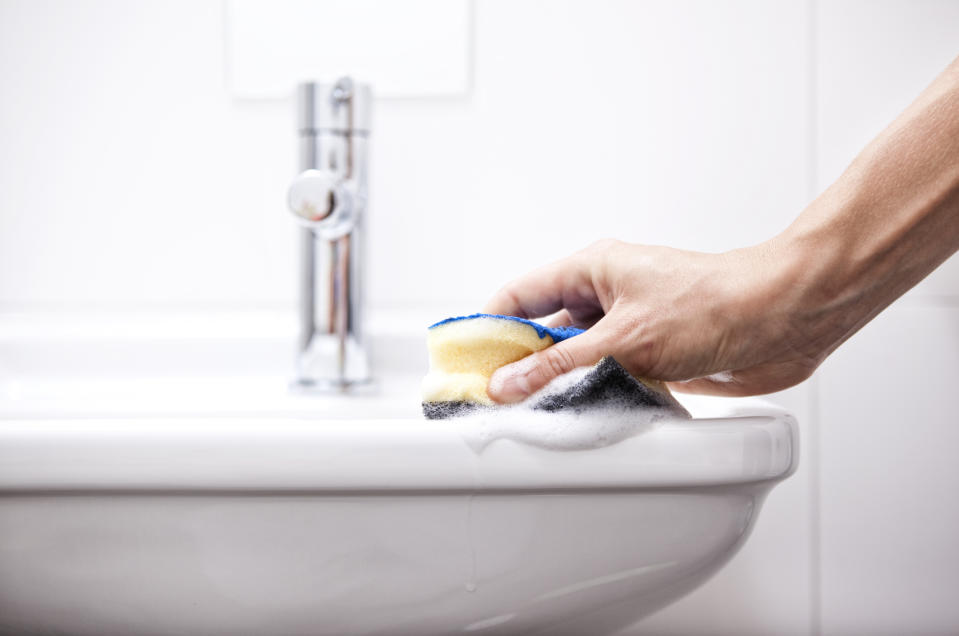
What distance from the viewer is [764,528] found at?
2.56 feet

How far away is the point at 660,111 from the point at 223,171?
0.44 metres

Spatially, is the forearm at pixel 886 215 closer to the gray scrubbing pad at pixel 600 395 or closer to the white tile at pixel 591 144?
the gray scrubbing pad at pixel 600 395

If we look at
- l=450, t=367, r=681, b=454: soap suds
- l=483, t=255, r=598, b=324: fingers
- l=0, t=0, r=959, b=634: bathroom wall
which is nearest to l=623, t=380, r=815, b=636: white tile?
l=0, t=0, r=959, b=634: bathroom wall

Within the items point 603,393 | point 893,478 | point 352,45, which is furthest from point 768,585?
point 352,45

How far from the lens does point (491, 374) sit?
41 cm

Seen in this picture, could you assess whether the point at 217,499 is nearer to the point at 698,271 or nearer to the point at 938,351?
the point at 698,271

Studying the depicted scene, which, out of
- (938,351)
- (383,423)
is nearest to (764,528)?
(938,351)

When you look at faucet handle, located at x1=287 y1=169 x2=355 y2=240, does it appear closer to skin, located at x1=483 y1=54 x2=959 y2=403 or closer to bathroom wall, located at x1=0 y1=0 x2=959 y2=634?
bathroom wall, located at x1=0 y1=0 x2=959 y2=634

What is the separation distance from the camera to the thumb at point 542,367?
0.40 metres

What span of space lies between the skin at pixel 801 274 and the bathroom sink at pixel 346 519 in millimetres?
44

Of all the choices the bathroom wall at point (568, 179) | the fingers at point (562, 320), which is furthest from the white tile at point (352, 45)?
the fingers at point (562, 320)

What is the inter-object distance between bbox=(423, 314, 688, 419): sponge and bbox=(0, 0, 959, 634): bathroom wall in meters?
0.38

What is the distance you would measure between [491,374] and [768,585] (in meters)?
0.50

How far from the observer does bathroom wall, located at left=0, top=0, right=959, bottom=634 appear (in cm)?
78
